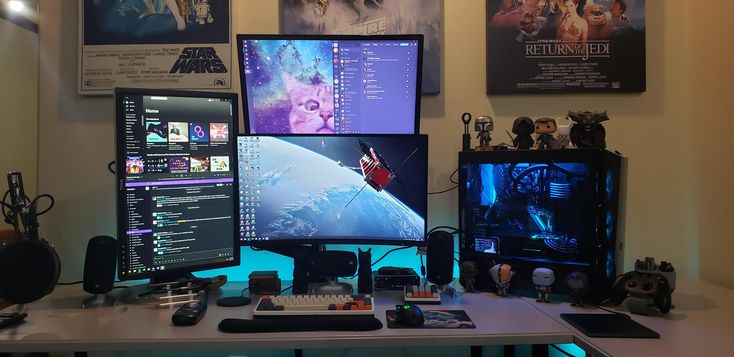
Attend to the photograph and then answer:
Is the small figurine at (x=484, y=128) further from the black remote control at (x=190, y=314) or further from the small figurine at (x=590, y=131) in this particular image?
the black remote control at (x=190, y=314)

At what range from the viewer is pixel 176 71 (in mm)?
1942

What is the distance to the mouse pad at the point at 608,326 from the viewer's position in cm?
114

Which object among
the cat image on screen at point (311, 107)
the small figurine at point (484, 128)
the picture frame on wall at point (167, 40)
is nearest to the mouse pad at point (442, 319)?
the small figurine at point (484, 128)

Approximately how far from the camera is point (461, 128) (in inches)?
77.1

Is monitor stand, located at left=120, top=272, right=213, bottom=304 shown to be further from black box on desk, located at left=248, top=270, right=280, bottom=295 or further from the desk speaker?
black box on desk, located at left=248, top=270, right=280, bottom=295

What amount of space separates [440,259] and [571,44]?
1.07m

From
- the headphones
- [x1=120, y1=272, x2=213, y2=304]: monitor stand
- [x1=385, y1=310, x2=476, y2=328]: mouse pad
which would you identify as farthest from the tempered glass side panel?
the headphones

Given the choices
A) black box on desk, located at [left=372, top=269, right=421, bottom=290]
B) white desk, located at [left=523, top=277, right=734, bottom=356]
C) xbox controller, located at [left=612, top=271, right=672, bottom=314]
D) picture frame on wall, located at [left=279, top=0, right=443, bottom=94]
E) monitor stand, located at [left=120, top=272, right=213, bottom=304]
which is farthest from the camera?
picture frame on wall, located at [left=279, top=0, right=443, bottom=94]

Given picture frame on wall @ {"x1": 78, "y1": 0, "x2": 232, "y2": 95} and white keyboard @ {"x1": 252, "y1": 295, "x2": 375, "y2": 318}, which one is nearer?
white keyboard @ {"x1": 252, "y1": 295, "x2": 375, "y2": 318}

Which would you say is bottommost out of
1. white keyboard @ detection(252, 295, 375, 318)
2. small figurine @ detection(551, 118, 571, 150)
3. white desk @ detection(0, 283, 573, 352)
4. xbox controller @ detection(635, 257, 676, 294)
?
white desk @ detection(0, 283, 573, 352)

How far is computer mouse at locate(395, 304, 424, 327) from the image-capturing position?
1218mm

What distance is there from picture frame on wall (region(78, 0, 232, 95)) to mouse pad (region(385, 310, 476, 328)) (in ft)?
4.01

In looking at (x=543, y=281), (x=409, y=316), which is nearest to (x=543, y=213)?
(x=543, y=281)

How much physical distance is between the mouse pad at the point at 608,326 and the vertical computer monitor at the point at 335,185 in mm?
542
